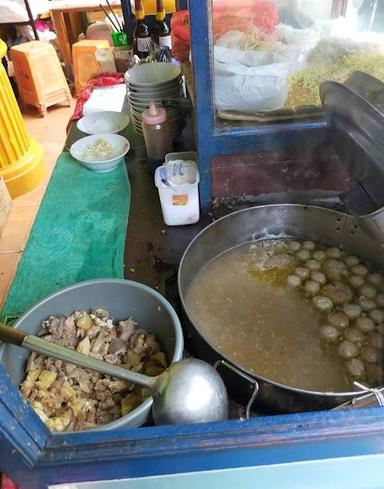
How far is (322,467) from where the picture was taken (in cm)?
73

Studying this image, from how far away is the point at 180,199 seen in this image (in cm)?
152

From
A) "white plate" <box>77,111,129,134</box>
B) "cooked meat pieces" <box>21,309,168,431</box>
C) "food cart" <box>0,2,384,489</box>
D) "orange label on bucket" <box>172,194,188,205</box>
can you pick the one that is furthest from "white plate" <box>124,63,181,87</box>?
"cooked meat pieces" <box>21,309,168,431</box>

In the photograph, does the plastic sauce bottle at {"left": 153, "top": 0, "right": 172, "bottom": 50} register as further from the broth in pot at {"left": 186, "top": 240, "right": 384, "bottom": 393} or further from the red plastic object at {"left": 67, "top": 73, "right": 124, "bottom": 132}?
the broth in pot at {"left": 186, "top": 240, "right": 384, "bottom": 393}

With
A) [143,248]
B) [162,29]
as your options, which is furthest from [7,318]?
[162,29]

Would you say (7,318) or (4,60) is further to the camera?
(4,60)

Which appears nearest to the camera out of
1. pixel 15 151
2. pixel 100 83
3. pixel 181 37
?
pixel 181 37

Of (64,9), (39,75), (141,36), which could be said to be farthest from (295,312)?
(64,9)

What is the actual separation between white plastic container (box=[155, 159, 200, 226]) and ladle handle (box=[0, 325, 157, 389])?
0.79 metres

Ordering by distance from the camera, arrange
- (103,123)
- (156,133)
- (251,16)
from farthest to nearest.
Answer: (103,123), (156,133), (251,16)

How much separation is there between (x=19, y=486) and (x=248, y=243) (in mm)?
1011

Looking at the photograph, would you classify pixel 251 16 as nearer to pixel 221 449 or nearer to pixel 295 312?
pixel 295 312

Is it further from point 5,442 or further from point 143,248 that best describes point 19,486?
point 143,248

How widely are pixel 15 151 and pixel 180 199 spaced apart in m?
2.39

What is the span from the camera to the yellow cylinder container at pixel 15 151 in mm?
3158
